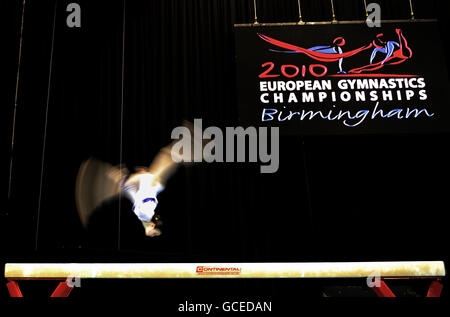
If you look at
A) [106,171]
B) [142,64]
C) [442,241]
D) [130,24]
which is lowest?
[442,241]

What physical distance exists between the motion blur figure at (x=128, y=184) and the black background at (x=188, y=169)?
2.7 inches

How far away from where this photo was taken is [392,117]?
11.2 feet

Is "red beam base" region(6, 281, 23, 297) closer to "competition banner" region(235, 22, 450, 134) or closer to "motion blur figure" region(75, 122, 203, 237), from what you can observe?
"motion blur figure" region(75, 122, 203, 237)

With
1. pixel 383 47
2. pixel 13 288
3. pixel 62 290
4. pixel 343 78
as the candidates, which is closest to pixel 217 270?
pixel 62 290

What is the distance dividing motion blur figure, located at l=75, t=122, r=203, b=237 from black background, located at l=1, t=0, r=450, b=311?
69mm

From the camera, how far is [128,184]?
12.0ft

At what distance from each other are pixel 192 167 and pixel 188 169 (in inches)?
1.5

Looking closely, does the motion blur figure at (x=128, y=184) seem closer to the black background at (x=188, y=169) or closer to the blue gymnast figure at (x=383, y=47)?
the black background at (x=188, y=169)

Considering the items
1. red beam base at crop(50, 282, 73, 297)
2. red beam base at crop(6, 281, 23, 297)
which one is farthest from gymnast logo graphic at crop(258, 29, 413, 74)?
red beam base at crop(6, 281, 23, 297)

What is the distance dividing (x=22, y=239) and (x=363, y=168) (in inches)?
110

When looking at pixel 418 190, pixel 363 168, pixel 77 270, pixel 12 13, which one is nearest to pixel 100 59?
pixel 12 13

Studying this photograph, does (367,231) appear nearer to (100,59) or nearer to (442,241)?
(442,241)

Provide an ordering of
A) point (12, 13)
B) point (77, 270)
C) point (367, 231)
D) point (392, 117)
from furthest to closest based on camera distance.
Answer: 1. point (12, 13)
2. point (367, 231)
3. point (392, 117)
4. point (77, 270)

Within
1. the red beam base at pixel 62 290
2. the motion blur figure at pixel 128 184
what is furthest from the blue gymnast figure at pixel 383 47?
the red beam base at pixel 62 290
